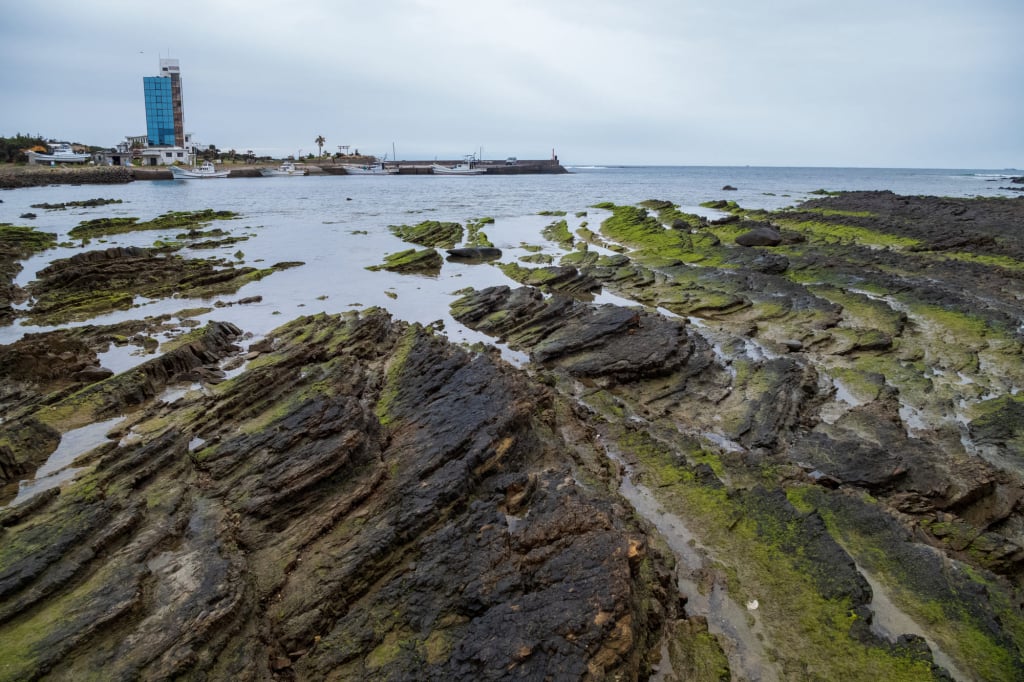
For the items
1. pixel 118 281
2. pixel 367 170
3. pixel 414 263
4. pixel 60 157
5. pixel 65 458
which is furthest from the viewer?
pixel 367 170

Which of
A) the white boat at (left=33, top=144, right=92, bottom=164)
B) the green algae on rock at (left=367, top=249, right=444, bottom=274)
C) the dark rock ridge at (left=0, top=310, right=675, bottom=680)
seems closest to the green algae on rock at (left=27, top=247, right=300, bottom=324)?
the green algae on rock at (left=367, top=249, right=444, bottom=274)

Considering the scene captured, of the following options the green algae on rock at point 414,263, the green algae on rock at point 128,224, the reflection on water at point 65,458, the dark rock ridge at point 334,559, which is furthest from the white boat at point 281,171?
the dark rock ridge at point 334,559

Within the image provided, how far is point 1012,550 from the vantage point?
391 inches

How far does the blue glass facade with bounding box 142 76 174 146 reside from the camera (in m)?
165

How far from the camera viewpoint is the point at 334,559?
9047 millimetres

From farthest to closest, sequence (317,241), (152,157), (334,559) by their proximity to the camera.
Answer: (152,157)
(317,241)
(334,559)

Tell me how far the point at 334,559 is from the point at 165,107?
671 feet

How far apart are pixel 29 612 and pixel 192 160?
585ft

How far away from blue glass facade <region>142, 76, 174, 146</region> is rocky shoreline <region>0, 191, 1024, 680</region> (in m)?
185

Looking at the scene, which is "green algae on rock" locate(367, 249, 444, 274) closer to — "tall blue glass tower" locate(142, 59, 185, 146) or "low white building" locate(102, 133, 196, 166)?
"low white building" locate(102, 133, 196, 166)

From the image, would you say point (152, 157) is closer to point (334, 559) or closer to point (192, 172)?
point (192, 172)

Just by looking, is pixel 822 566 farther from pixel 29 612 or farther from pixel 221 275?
pixel 221 275

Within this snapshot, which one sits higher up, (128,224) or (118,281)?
(128,224)

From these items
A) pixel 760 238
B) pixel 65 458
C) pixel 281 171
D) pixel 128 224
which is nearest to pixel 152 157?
pixel 281 171
